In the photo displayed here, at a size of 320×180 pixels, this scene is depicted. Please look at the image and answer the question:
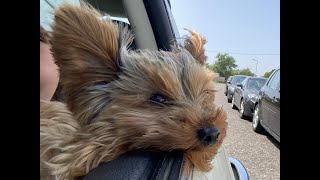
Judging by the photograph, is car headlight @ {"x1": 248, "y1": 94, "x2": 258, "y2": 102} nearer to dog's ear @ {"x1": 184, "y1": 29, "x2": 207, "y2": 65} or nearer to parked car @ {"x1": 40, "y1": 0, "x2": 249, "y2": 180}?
parked car @ {"x1": 40, "y1": 0, "x2": 249, "y2": 180}

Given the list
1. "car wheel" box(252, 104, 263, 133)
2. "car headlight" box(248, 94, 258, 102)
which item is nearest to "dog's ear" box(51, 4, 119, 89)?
"car wheel" box(252, 104, 263, 133)

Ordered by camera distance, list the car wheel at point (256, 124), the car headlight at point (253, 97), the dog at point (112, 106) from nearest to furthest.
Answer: the dog at point (112, 106), the car wheel at point (256, 124), the car headlight at point (253, 97)

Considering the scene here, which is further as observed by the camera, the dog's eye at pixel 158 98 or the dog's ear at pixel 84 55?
the dog's eye at pixel 158 98

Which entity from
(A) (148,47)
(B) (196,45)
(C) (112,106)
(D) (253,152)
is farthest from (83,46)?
(D) (253,152)

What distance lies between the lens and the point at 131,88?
3.48ft

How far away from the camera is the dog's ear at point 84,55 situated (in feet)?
2.93

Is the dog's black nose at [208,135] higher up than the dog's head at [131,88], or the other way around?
the dog's head at [131,88]

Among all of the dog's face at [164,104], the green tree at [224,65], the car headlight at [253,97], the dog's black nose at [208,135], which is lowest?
the car headlight at [253,97]

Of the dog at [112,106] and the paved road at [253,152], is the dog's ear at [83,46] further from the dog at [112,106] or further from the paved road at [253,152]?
A: the paved road at [253,152]

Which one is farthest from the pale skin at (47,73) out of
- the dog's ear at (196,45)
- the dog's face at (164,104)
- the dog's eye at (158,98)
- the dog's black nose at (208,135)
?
the dog's ear at (196,45)

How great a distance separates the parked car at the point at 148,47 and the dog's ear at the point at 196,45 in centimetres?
19

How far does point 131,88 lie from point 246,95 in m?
7.27
